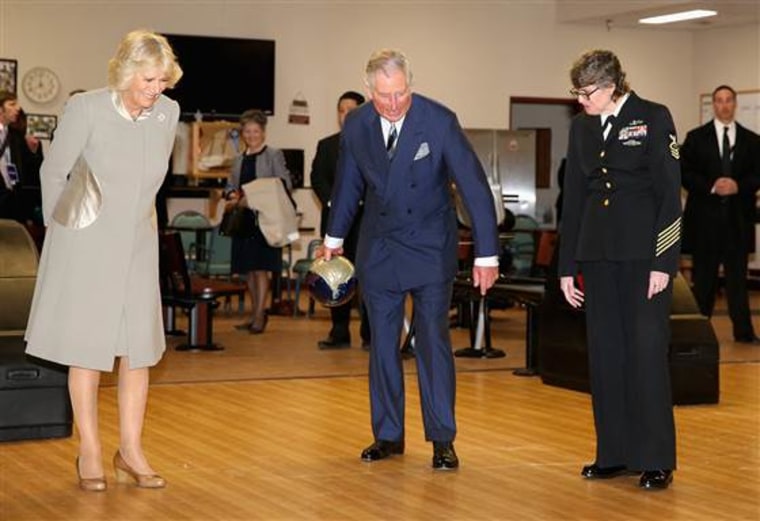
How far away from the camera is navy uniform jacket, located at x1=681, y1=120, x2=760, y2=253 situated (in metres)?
11.3

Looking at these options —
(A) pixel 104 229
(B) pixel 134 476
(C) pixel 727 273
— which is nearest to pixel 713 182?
(C) pixel 727 273

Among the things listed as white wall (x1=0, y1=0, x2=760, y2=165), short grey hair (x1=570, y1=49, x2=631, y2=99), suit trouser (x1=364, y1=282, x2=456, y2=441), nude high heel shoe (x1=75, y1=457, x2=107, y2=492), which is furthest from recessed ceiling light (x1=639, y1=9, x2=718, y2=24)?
nude high heel shoe (x1=75, y1=457, x2=107, y2=492)

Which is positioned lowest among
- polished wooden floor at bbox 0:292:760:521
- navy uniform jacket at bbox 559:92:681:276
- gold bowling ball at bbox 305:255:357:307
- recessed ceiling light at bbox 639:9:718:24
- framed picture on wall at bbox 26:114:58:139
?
polished wooden floor at bbox 0:292:760:521

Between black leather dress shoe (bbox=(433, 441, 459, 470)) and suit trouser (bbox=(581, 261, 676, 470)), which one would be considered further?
black leather dress shoe (bbox=(433, 441, 459, 470))

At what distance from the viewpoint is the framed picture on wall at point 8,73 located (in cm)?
1503

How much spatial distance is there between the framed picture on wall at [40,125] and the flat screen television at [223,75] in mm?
1303

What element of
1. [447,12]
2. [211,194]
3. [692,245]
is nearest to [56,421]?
[692,245]

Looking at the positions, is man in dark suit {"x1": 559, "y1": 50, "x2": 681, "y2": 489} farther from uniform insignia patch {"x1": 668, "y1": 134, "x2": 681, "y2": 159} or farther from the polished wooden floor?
the polished wooden floor

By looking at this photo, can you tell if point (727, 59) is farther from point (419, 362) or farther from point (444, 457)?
point (444, 457)

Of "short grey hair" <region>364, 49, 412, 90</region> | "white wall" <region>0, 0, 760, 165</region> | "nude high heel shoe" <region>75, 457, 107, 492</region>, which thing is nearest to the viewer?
"nude high heel shoe" <region>75, 457, 107, 492</region>

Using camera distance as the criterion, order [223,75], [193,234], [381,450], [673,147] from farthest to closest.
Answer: [223,75]
[193,234]
[381,450]
[673,147]

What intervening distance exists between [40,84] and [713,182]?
23.2 ft

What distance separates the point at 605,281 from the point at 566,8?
40.8ft

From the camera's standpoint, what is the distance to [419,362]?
19.7 ft
